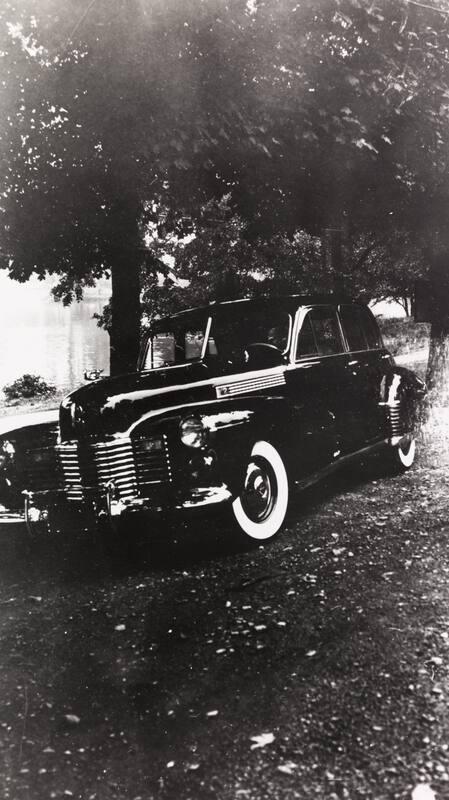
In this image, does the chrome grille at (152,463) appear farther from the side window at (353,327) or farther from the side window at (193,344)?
the side window at (353,327)

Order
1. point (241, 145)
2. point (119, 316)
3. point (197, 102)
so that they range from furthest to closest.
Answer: point (119, 316) < point (241, 145) < point (197, 102)

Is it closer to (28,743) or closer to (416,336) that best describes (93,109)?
(28,743)

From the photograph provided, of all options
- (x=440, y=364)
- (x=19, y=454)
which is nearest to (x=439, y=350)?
(x=440, y=364)

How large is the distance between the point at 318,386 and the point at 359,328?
4.84ft

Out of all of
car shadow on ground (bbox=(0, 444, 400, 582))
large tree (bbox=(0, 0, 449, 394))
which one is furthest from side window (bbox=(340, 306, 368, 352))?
large tree (bbox=(0, 0, 449, 394))

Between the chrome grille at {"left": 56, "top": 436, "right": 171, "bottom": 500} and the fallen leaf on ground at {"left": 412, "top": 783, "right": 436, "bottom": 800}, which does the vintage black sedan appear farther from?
the fallen leaf on ground at {"left": 412, "top": 783, "right": 436, "bottom": 800}

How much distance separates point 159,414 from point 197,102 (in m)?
4.23

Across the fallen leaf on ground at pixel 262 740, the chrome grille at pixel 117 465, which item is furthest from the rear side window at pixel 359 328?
the fallen leaf on ground at pixel 262 740

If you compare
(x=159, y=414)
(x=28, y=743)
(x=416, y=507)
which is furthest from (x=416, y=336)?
(x=28, y=743)

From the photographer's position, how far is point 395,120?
29.0 ft

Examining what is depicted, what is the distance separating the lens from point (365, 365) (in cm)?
692

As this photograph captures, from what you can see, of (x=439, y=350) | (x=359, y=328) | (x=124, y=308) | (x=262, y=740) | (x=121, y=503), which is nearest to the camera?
(x=262, y=740)

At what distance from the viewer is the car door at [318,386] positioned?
5.56 meters

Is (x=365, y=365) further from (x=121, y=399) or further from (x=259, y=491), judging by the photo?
(x=121, y=399)
